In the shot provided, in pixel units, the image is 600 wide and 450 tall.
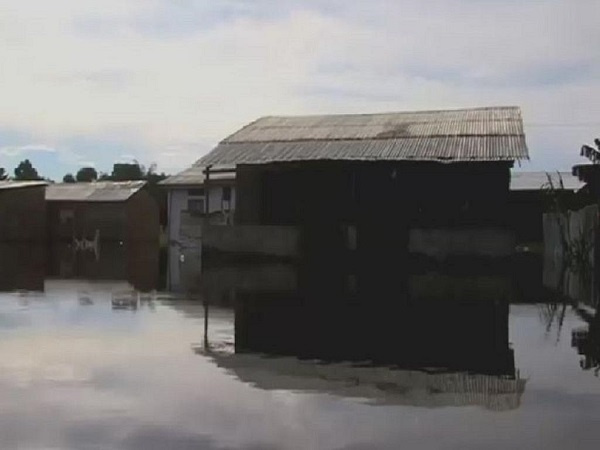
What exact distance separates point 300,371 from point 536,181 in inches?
1491

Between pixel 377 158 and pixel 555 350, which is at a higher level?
pixel 377 158

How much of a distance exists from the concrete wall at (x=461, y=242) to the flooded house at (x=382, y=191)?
28mm

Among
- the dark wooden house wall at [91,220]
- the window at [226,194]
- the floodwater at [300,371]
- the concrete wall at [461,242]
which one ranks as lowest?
the floodwater at [300,371]

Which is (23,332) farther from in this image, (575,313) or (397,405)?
(575,313)

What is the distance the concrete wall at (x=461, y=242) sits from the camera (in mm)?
26109

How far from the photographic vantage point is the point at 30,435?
5.96 meters

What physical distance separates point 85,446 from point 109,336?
533cm

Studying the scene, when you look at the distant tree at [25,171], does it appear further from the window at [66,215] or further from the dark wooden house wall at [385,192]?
the dark wooden house wall at [385,192]

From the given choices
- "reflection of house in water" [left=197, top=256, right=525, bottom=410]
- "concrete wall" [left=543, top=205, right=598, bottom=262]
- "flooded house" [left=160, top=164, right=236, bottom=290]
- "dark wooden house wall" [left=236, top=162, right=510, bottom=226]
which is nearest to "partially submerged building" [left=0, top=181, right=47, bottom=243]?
"flooded house" [left=160, top=164, right=236, bottom=290]

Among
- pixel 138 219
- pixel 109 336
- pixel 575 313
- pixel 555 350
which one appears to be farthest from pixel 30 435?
pixel 138 219

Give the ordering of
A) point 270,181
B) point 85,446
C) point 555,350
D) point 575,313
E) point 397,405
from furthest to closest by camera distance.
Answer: point 270,181 → point 575,313 → point 555,350 → point 397,405 → point 85,446

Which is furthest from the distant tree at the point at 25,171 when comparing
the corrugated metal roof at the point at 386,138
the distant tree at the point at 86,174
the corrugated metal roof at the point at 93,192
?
the corrugated metal roof at the point at 386,138

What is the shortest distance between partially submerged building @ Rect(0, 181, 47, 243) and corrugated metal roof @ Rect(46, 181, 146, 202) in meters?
1.27

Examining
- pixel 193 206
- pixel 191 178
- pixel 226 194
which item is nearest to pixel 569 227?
pixel 226 194
